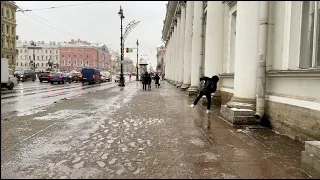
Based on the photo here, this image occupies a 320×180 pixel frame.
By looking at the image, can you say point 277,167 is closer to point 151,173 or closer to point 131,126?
point 151,173

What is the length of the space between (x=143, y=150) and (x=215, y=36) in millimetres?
9145

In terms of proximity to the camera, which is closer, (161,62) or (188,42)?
(188,42)

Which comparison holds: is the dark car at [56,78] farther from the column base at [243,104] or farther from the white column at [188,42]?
the column base at [243,104]

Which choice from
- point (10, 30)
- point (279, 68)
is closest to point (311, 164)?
point (279, 68)

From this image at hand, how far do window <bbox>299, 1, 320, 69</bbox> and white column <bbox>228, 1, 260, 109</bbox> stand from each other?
1.33 metres

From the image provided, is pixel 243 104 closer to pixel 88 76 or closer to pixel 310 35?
pixel 310 35

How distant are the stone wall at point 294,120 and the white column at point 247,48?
0.82m

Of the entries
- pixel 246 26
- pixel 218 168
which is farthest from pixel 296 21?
pixel 218 168

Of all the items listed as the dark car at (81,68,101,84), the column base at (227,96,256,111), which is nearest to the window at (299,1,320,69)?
the column base at (227,96,256,111)

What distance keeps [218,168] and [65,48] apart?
453 feet

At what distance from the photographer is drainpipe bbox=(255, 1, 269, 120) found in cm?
816

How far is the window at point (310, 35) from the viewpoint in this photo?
23.1 ft

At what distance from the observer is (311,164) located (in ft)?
14.5

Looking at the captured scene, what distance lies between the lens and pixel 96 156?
505cm
